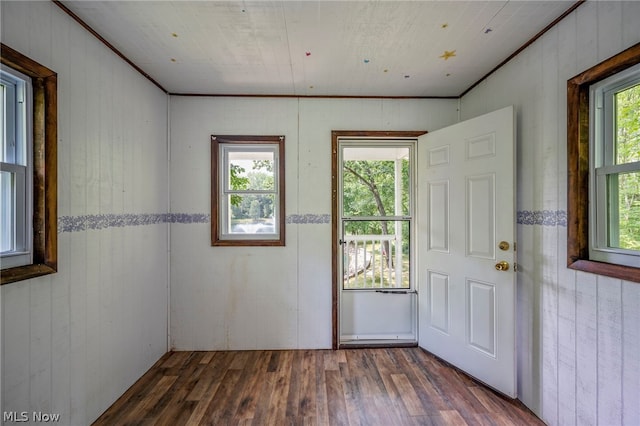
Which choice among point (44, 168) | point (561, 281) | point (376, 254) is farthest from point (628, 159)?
point (44, 168)

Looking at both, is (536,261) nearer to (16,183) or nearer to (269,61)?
(269,61)

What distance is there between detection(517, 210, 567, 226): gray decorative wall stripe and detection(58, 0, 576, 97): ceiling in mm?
1112

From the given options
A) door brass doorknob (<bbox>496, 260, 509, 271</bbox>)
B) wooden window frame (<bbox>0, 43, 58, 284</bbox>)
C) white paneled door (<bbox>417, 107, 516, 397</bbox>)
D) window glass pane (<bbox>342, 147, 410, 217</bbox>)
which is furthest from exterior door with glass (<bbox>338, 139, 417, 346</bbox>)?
wooden window frame (<bbox>0, 43, 58, 284</bbox>)

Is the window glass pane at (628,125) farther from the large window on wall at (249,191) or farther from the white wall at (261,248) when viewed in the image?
the large window on wall at (249,191)

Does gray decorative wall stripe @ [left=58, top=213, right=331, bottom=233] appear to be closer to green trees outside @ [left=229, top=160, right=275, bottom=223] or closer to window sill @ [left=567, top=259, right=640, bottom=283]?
green trees outside @ [left=229, top=160, right=275, bottom=223]

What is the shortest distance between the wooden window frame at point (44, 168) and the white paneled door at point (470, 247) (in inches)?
102

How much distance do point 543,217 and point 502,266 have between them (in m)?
0.41

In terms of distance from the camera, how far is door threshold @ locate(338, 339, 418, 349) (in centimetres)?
262

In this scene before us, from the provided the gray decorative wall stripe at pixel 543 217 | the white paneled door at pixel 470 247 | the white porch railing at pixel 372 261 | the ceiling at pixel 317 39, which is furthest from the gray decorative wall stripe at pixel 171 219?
the ceiling at pixel 317 39

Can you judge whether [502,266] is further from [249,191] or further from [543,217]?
[249,191]

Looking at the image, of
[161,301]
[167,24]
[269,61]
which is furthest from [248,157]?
[161,301]

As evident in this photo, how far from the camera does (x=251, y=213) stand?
8.80ft

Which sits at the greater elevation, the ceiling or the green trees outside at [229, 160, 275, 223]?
the ceiling

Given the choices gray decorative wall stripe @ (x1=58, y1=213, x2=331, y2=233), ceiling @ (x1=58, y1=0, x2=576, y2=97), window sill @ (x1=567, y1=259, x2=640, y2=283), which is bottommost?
window sill @ (x1=567, y1=259, x2=640, y2=283)
